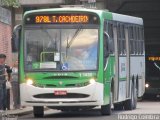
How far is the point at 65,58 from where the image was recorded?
2064 cm

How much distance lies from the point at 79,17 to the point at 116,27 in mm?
2666

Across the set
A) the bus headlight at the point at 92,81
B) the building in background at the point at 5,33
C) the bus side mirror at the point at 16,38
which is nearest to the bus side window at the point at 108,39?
the bus headlight at the point at 92,81

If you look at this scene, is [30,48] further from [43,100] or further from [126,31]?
[126,31]

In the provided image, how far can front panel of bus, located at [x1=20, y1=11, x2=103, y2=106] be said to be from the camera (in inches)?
805

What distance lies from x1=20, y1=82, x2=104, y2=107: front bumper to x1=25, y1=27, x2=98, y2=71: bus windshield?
601 millimetres

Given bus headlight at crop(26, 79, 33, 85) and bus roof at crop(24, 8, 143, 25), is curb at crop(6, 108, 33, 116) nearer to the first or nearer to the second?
bus headlight at crop(26, 79, 33, 85)

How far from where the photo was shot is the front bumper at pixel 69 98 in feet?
66.9

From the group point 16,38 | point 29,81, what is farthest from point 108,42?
point 16,38

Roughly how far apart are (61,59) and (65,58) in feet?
0.40

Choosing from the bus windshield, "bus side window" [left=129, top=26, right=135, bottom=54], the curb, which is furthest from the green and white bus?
"bus side window" [left=129, top=26, right=135, bottom=54]

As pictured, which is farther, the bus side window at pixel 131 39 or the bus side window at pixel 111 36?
the bus side window at pixel 131 39

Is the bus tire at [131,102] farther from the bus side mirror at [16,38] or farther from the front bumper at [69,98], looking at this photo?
the bus side mirror at [16,38]

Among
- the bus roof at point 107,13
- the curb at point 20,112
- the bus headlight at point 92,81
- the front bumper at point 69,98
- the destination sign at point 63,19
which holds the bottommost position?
the curb at point 20,112

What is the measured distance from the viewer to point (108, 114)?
71.9 feet
